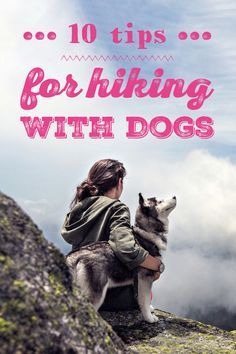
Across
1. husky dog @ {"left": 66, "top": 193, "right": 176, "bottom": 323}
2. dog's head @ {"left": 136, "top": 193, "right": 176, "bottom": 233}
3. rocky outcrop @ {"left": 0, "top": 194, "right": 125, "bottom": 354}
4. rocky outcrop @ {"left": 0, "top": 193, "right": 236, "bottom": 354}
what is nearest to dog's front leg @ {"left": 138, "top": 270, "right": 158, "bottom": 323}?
husky dog @ {"left": 66, "top": 193, "right": 176, "bottom": 323}

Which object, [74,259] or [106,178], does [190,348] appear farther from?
[106,178]

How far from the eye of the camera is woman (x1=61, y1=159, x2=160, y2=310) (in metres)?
10.3

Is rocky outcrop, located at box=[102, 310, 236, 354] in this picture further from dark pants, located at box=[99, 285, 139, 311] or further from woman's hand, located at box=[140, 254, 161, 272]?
woman's hand, located at box=[140, 254, 161, 272]

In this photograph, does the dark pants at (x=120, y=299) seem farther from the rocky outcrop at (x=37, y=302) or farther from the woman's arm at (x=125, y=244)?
the rocky outcrop at (x=37, y=302)

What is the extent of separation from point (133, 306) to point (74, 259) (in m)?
2.03

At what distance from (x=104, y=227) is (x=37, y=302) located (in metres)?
6.07

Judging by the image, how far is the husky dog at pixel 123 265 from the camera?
10008mm

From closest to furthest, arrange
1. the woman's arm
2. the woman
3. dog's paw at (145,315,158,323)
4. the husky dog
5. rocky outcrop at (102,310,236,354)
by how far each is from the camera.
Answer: rocky outcrop at (102,310,236,354) < the husky dog < the woman's arm < the woman < dog's paw at (145,315,158,323)

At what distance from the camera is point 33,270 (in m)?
5.10

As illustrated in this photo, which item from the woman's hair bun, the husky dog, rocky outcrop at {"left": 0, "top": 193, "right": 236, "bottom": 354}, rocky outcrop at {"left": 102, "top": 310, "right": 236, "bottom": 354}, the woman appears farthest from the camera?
the woman's hair bun

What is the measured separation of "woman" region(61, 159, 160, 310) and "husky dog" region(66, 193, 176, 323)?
0.81 feet

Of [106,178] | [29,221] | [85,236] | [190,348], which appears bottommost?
[190,348]

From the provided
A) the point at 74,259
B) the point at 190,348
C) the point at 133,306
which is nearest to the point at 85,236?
the point at 74,259

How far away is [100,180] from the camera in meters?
11.5
